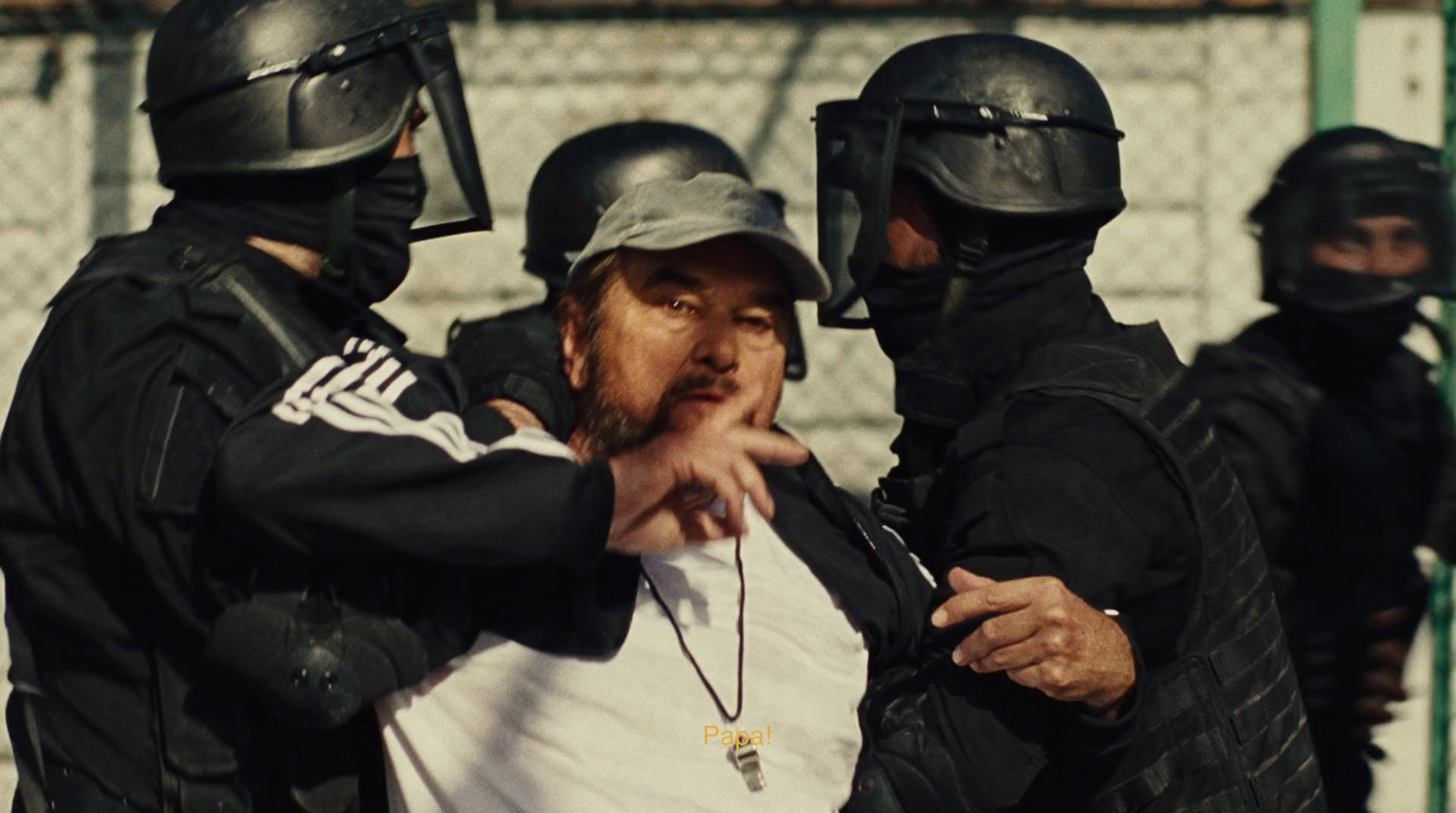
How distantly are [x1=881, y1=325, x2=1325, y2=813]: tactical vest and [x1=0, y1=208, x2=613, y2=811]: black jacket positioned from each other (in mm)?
804

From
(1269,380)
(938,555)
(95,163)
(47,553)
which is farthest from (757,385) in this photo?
(95,163)

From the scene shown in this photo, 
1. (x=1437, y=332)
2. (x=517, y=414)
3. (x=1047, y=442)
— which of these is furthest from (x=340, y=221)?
(x=1437, y=332)

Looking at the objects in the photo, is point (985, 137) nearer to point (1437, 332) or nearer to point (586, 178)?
point (1437, 332)

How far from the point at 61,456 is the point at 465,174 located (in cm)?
78

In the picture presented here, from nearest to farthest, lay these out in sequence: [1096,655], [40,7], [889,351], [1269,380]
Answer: [1096,655] → [889,351] → [1269,380] → [40,7]

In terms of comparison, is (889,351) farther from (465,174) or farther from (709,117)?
(709,117)

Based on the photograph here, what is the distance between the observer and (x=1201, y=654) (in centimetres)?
260

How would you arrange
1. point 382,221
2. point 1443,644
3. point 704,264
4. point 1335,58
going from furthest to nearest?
point 1335,58 → point 1443,644 → point 382,221 → point 704,264

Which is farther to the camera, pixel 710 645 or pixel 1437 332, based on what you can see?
pixel 1437 332

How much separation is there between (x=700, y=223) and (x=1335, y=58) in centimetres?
371

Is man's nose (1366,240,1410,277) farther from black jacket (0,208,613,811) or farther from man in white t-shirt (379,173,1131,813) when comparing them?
black jacket (0,208,613,811)

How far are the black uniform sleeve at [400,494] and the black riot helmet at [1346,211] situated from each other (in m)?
2.18

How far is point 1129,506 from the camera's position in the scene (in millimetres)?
2514

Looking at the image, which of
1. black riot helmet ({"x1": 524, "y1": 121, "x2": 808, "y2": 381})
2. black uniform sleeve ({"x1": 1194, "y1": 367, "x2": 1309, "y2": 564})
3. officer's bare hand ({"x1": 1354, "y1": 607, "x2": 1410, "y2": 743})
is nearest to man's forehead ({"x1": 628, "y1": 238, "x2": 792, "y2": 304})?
black uniform sleeve ({"x1": 1194, "y1": 367, "x2": 1309, "y2": 564})
